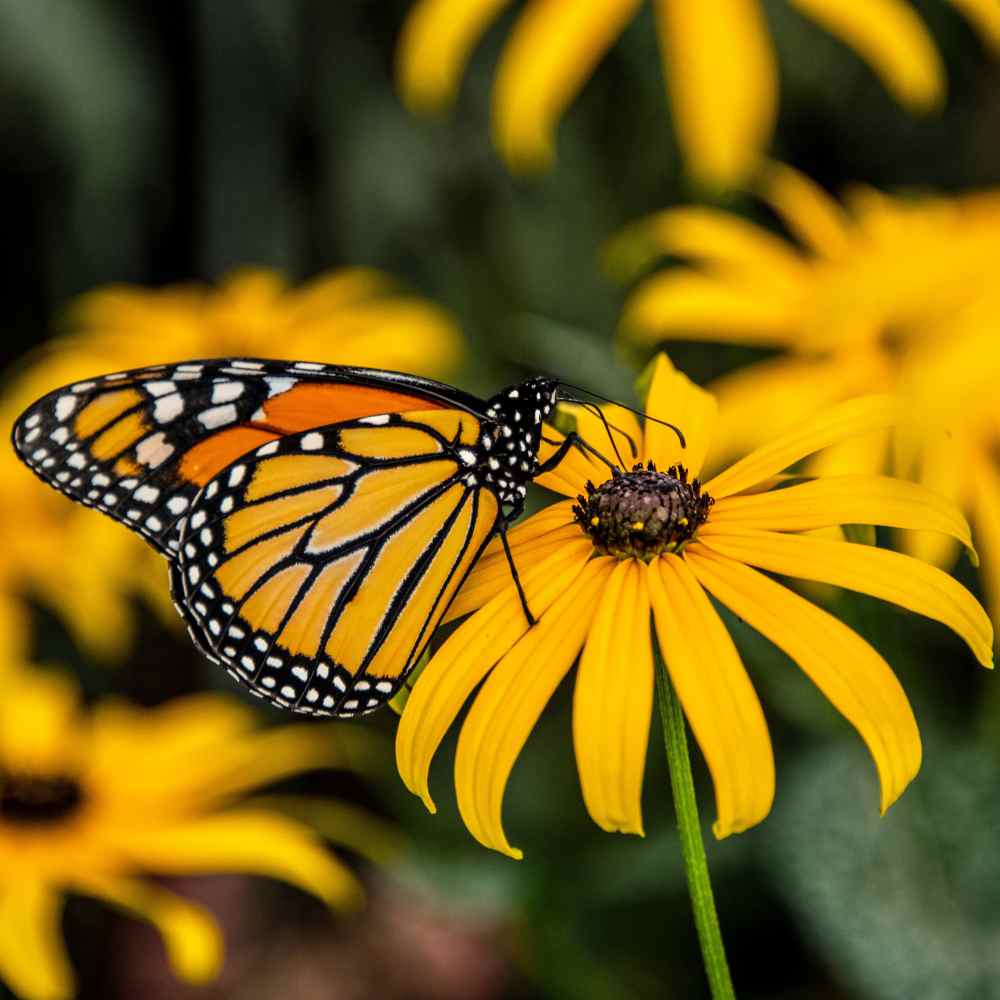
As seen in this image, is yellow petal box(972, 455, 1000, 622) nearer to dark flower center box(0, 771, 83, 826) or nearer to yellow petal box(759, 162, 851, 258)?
yellow petal box(759, 162, 851, 258)

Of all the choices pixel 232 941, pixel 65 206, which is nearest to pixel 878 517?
pixel 232 941

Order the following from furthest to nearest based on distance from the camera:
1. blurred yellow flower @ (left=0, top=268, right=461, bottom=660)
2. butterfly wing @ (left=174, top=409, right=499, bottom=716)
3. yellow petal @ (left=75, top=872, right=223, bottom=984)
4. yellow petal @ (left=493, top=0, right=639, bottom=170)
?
blurred yellow flower @ (left=0, top=268, right=461, bottom=660), yellow petal @ (left=493, top=0, right=639, bottom=170), yellow petal @ (left=75, top=872, right=223, bottom=984), butterfly wing @ (left=174, top=409, right=499, bottom=716)

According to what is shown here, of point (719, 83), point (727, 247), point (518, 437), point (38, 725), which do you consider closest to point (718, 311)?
point (727, 247)

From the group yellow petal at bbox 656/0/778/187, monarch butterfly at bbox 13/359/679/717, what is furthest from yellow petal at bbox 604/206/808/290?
monarch butterfly at bbox 13/359/679/717

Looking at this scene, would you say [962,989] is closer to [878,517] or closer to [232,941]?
[878,517]

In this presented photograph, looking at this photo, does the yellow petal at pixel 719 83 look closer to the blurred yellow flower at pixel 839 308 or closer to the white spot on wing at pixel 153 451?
the blurred yellow flower at pixel 839 308

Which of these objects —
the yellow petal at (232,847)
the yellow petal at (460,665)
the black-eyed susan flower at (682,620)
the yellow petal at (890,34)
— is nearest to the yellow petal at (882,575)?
the black-eyed susan flower at (682,620)
